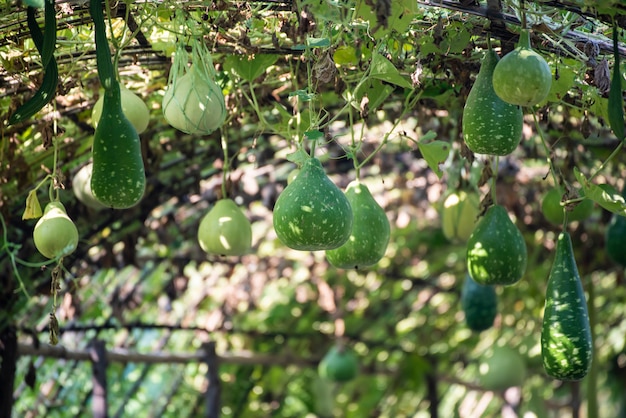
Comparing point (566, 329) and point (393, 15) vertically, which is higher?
point (393, 15)

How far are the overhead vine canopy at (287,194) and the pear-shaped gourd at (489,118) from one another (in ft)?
0.04

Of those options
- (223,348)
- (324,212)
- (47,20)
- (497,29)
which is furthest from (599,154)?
(223,348)

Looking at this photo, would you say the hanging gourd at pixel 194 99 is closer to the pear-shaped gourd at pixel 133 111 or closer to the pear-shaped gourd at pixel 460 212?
the pear-shaped gourd at pixel 133 111

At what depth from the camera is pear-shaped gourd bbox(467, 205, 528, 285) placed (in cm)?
241

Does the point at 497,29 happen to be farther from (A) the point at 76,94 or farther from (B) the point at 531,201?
(B) the point at 531,201

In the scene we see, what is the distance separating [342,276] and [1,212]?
324cm

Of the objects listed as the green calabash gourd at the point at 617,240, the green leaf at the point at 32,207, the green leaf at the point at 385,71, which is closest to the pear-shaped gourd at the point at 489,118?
the green leaf at the point at 385,71

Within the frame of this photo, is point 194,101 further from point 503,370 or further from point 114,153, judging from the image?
point 503,370

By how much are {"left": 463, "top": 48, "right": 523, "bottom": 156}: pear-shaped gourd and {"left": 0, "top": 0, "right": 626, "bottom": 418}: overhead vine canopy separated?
1cm

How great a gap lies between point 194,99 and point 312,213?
343mm

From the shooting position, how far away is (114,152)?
76.6 inches

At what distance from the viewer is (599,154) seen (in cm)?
384

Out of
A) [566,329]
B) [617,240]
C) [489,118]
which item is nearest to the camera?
[489,118]

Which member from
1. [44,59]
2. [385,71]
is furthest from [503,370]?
[44,59]
